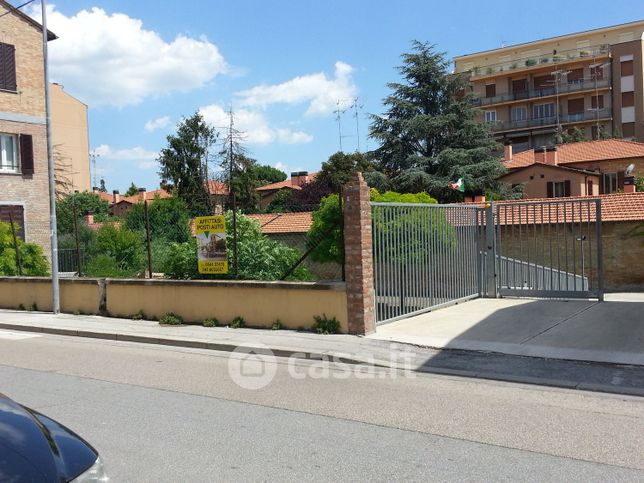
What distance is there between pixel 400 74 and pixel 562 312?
31896 millimetres

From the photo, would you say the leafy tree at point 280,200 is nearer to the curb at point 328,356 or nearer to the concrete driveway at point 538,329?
the curb at point 328,356

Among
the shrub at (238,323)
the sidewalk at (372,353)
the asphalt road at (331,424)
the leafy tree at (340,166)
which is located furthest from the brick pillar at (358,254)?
the leafy tree at (340,166)

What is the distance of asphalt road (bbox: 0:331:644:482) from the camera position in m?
4.86

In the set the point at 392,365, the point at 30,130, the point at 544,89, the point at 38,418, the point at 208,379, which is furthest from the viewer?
the point at 544,89

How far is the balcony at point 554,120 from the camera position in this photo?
227ft

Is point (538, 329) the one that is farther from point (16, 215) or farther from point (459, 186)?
point (459, 186)

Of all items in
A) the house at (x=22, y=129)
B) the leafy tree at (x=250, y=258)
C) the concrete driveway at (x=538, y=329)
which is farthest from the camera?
the house at (x=22, y=129)

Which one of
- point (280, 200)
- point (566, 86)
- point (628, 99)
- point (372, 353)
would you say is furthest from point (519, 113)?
point (372, 353)

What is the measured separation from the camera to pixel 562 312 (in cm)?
1198

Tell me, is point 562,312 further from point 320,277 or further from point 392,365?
point 320,277

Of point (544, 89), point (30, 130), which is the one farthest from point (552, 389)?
point (544, 89)

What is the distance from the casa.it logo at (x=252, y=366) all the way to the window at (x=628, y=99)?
6912 cm

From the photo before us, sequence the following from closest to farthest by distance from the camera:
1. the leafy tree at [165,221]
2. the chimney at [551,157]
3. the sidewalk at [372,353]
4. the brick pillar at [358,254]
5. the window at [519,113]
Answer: the sidewalk at [372,353], the brick pillar at [358,254], the leafy tree at [165,221], the chimney at [551,157], the window at [519,113]

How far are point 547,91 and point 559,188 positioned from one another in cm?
3312
